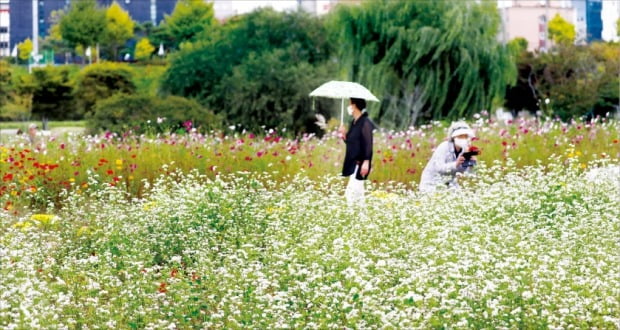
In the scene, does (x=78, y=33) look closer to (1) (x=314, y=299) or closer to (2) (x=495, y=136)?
(2) (x=495, y=136)

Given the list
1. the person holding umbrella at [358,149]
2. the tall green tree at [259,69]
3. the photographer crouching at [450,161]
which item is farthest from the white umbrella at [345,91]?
the tall green tree at [259,69]

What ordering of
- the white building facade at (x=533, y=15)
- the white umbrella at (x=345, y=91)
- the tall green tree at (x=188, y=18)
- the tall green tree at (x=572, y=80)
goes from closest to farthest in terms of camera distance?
the white umbrella at (x=345, y=91), the tall green tree at (x=572, y=80), the tall green tree at (x=188, y=18), the white building facade at (x=533, y=15)

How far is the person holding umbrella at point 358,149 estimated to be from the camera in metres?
10.9

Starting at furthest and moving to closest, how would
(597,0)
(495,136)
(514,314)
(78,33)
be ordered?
1. (78,33)
2. (597,0)
3. (495,136)
4. (514,314)

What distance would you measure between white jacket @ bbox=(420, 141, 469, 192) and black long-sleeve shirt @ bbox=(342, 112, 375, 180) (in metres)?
0.85

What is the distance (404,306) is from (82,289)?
226 cm

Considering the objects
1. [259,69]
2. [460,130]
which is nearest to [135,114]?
[259,69]

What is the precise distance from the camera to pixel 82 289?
6941 mm

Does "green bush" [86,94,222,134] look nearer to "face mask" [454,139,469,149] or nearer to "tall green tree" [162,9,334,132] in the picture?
"tall green tree" [162,9,334,132]

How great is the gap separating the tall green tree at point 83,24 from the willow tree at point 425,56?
4380 cm

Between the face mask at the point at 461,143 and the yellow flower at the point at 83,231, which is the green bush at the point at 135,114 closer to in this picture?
the face mask at the point at 461,143

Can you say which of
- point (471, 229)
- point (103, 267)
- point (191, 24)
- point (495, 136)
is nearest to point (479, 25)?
point (495, 136)

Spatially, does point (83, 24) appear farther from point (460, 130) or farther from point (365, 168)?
point (365, 168)

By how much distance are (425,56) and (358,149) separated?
19.5 metres
